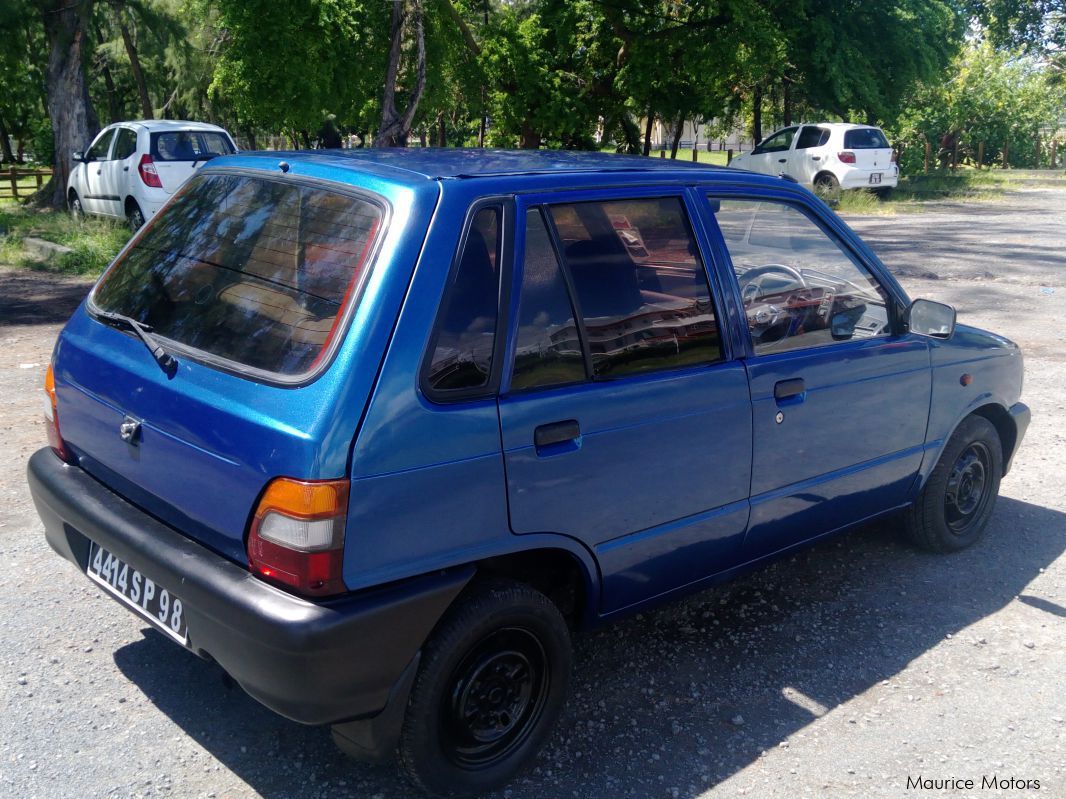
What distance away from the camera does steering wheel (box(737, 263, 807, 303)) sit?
3.75m

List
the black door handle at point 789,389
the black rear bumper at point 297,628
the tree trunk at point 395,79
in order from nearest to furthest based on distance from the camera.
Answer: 1. the black rear bumper at point 297,628
2. the black door handle at point 789,389
3. the tree trunk at point 395,79

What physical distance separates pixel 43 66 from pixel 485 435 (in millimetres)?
24928

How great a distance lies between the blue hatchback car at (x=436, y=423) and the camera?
2.63m

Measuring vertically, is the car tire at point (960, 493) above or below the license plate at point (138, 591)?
below

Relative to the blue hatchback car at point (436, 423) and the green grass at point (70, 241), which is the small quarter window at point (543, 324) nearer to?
the blue hatchback car at point (436, 423)

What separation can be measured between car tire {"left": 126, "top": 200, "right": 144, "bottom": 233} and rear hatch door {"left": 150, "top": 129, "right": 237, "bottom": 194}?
0.56 metres

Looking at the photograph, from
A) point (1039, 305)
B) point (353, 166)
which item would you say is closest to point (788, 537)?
point (353, 166)

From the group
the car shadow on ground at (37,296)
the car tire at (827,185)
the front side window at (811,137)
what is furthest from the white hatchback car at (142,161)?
the front side window at (811,137)

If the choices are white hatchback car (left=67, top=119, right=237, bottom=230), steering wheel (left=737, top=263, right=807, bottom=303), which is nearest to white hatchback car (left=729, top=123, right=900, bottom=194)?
white hatchback car (left=67, top=119, right=237, bottom=230)

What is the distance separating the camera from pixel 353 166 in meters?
3.13

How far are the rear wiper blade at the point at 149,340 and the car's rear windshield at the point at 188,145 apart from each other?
11.1 m

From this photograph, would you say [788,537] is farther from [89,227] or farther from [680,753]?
[89,227]

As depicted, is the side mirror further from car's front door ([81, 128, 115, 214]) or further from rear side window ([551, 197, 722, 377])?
car's front door ([81, 128, 115, 214])

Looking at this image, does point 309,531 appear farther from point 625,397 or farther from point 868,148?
point 868,148
